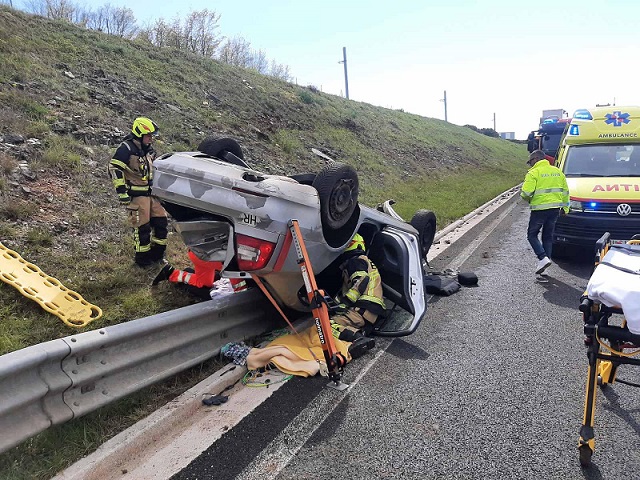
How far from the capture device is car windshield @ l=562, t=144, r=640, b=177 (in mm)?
7648

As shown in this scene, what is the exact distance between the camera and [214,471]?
2.46m

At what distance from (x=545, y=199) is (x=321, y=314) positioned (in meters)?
4.60

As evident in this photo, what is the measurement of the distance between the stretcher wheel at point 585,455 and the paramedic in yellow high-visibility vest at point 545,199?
14.4ft

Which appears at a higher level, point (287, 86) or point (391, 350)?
point (287, 86)

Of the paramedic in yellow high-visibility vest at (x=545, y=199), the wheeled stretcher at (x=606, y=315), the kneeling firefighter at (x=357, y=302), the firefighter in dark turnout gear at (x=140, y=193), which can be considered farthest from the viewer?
the paramedic in yellow high-visibility vest at (x=545, y=199)

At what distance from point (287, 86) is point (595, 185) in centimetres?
1544

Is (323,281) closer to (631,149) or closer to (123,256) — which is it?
(123,256)

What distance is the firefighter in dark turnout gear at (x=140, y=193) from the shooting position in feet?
17.8

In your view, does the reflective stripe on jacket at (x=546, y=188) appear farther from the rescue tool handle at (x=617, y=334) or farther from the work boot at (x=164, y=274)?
the work boot at (x=164, y=274)

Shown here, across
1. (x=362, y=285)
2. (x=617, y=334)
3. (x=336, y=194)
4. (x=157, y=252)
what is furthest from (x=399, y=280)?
(x=157, y=252)

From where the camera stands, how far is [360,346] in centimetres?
379

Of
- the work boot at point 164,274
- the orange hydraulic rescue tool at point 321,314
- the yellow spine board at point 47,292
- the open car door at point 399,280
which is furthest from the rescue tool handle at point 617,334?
the work boot at point 164,274

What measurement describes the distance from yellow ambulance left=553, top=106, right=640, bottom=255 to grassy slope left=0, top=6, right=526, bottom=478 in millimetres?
3656

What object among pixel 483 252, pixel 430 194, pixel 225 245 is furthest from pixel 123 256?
pixel 430 194
